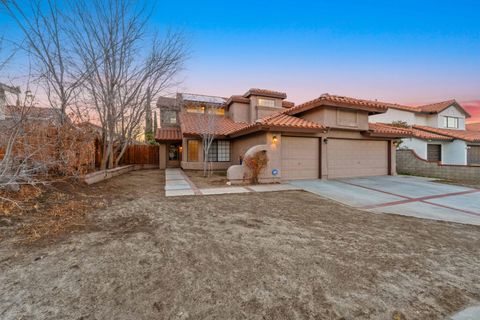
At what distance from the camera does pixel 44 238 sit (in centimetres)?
356

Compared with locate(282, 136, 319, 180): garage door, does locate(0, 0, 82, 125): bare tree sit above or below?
above

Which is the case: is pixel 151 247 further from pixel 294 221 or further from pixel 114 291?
pixel 294 221

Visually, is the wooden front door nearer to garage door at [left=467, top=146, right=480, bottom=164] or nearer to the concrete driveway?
garage door at [left=467, top=146, right=480, bottom=164]

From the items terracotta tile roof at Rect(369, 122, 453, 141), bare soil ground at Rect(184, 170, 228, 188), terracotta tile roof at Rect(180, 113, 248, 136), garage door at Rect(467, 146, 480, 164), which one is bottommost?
bare soil ground at Rect(184, 170, 228, 188)

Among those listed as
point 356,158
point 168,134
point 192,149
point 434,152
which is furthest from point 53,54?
point 434,152

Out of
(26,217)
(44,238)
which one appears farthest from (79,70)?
Result: (44,238)

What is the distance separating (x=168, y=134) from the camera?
17391mm

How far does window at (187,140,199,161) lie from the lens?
15.6 metres

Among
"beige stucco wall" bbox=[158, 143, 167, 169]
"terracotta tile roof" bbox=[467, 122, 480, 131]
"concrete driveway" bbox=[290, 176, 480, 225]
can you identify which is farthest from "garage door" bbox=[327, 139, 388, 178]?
"terracotta tile roof" bbox=[467, 122, 480, 131]

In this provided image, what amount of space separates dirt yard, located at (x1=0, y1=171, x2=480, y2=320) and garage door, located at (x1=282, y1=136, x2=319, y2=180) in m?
5.51

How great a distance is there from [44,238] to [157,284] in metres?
2.83

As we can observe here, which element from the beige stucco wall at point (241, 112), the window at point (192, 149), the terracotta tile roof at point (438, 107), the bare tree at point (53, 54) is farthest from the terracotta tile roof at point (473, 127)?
the bare tree at point (53, 54)

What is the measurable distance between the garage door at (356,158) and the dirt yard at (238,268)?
6.64 m

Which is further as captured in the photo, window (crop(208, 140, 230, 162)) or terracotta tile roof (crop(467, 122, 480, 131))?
terracotta tile roof (crop(467, 122, 480, 131))
